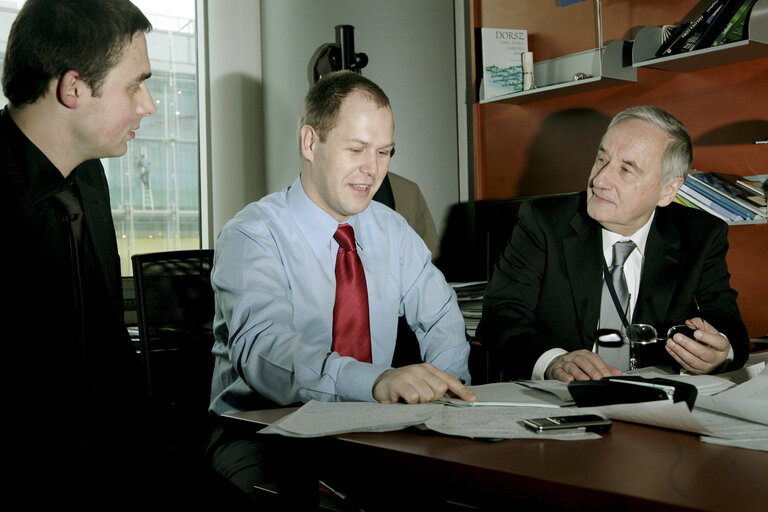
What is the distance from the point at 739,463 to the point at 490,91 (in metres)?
2.76

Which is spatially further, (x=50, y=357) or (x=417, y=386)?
(x=50, y=357)

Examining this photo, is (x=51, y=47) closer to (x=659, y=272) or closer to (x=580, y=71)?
(x=659, y=272)

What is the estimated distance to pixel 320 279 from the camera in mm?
1652

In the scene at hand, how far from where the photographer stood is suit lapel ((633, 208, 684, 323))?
1941mm

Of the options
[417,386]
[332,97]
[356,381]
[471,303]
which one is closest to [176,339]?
[332,97]

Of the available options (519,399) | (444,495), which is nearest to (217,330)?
(519,399)

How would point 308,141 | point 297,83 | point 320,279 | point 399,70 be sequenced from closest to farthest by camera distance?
point 320,279
point 308,141
point 399,70
point 297,83

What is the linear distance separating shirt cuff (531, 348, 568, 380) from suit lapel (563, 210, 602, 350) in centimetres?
25

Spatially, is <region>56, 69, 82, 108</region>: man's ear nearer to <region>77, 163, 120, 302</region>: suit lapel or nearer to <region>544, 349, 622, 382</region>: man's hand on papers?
<region>77, 163, 120, 302</region>: suit lapel

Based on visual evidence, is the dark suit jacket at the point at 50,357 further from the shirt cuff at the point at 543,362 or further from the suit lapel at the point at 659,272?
the suit lapel at the point at 659,272

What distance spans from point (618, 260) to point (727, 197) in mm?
772

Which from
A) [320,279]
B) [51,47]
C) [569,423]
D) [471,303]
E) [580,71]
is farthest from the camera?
[580,71]

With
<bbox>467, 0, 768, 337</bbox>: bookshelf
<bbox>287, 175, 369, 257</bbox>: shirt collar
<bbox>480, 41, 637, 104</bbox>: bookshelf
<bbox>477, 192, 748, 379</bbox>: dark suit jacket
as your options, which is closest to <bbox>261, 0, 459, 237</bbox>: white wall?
<bbox>467, 0, 768, 337</bbox>: bookshelf

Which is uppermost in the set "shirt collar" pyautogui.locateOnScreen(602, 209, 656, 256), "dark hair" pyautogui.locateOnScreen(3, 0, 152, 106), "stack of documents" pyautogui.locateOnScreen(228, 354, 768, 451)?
"dark hair" pyautogui.locateOnScreen(3, 0, 152, 106)
